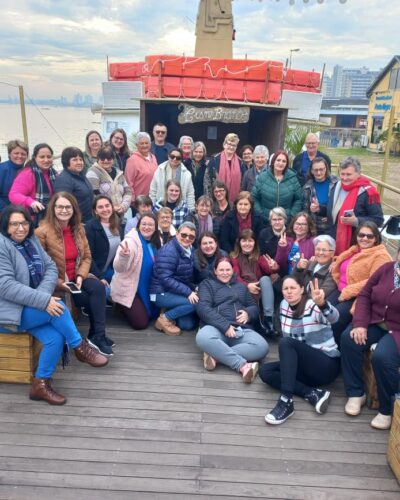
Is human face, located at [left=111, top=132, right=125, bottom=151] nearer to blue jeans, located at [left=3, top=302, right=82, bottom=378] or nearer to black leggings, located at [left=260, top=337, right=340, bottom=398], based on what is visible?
blue jeans, located at [left=3, top=302, right=82, bottom=378]

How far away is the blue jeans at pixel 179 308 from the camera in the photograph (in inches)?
187

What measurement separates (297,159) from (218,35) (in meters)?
7.97

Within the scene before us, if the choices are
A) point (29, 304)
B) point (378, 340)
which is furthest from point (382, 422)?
point (29, 304)

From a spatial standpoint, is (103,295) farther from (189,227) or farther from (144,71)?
(144,71)

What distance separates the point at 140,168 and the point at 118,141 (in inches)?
17.8

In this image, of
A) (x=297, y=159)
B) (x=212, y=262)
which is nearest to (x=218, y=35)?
(x=297, y=159)

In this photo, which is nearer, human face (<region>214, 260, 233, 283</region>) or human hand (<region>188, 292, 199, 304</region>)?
human face (<region>214, 260, 233, 283</region>)

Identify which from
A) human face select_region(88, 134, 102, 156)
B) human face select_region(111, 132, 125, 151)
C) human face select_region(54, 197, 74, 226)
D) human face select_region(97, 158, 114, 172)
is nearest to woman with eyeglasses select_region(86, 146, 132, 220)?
human face select_region(97, 158, 114, 172)

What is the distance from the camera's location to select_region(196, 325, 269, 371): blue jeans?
160 inches

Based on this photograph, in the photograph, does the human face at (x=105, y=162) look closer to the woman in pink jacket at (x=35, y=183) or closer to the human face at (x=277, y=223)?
the woman in pink jacket at (x=35, y=183)

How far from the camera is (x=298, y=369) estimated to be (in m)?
3.71

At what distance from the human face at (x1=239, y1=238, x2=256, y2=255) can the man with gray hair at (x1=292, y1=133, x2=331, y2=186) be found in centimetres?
146

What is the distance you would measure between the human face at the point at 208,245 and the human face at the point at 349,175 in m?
1.53

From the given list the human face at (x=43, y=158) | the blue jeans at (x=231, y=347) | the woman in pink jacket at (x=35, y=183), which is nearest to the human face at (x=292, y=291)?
the blue jeans at (x=231, y=347)
